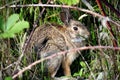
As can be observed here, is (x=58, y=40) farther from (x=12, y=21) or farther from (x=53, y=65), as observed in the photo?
(x=12, y=21)

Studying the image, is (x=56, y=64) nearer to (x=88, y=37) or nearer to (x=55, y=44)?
(x=55, y=44)

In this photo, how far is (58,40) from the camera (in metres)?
4.37

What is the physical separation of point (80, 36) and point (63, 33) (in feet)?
0.69

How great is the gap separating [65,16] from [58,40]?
294 millimetres

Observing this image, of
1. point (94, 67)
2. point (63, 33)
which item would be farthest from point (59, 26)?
point (94, 67)

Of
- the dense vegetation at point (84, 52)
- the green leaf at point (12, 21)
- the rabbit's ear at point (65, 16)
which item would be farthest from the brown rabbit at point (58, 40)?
the green leaf at point (12, 21)

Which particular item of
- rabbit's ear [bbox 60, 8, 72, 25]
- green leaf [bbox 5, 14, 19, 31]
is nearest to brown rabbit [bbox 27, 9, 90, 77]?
rabbit's ear [bbox 60, 8, 72, 25]

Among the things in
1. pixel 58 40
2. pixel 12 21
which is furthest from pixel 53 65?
pixel 12 21

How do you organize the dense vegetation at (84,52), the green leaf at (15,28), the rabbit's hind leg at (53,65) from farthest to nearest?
the rabbit's hind leg at (53,65), the dense vegetation at (84,52), the green leaf at (15,28)

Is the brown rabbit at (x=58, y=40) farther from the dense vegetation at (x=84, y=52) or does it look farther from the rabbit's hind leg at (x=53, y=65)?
the dense vegetation at (x=84, y=52)

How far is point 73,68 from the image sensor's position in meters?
4.62

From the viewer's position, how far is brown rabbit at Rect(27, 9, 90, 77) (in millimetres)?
4210

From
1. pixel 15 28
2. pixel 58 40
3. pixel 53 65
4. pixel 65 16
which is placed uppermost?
pixel 15 28

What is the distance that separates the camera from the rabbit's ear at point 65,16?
429 centimetres
